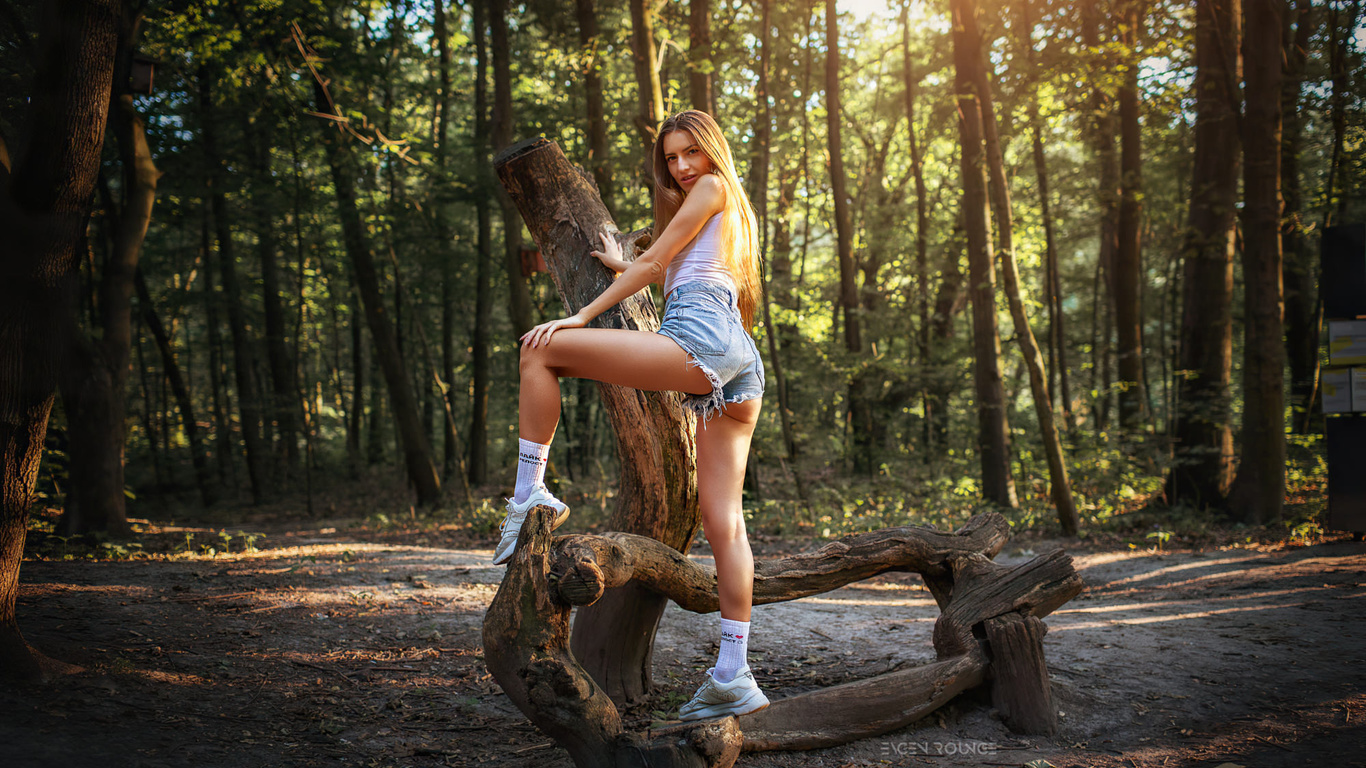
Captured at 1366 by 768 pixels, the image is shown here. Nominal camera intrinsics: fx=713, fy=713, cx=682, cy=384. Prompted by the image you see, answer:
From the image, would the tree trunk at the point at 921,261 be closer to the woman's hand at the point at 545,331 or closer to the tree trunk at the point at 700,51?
the tree trunk at the point at 700,51

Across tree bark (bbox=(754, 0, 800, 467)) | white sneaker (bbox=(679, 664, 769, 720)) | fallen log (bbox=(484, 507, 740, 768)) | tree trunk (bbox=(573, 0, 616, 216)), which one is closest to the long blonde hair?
fallen log (bbox=(484, 507, 740, 768))

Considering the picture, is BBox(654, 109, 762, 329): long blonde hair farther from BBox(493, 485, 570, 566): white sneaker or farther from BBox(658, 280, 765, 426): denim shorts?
BBox(493, 485, 570, 566): white sneaker

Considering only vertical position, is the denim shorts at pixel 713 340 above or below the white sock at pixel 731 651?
above

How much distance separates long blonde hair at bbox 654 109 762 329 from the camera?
290 cm

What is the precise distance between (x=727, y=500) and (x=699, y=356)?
0.63 meters

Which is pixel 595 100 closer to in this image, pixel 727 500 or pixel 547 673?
pixel 727 500

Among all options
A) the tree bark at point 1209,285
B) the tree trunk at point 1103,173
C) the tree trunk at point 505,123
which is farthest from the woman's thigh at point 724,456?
the tree bark at point 1209,285

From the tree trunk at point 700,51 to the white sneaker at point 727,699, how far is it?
25.3ft

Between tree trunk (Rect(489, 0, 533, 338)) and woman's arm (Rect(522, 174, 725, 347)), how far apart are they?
7870 mm

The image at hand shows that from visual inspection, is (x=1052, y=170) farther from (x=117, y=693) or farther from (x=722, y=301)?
(x=117, y=693)

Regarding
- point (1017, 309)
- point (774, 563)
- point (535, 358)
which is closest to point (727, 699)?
point (774, 563)

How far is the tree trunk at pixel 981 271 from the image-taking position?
9.16 metres

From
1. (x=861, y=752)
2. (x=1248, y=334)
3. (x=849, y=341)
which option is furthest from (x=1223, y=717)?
(x=849, y=341)

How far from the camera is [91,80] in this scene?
136 inches
